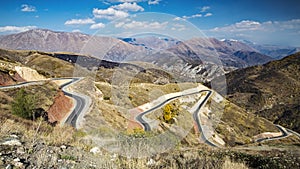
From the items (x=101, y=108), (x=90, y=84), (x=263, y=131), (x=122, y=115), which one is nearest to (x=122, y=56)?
(x=122, y=115)

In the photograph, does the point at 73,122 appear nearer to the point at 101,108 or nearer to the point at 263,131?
the point at 101,108

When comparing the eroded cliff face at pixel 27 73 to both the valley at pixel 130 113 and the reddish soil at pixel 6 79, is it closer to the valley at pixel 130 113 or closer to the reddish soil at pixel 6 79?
the valley at pixel 130 113

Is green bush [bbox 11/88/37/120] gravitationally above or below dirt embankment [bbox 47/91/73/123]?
above

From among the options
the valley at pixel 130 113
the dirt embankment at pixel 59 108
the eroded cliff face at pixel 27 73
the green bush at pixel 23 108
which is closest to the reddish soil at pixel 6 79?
the valley at pixel 130 113

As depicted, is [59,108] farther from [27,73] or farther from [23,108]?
[27,73]

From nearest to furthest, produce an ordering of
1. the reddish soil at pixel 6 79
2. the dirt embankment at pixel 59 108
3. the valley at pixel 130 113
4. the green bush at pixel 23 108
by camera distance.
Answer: the valley at pixel 130 113, the green bush at pixel 23 108, the dirt embankment at pixel 59 108, the reddish soil at pixel 6 79

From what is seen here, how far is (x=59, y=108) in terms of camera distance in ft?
121

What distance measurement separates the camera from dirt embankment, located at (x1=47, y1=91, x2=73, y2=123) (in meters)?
33.0

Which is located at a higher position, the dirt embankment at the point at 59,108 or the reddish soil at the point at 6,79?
the reddish soil at the point at 6,79

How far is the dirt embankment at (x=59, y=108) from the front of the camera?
33.0 meters

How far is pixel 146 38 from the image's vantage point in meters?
17.0

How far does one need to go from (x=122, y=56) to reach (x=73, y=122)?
1369 cm

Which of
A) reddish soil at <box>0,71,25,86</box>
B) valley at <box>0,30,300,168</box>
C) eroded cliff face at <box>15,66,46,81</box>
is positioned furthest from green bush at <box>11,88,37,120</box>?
eroded cliff face at <box>15,66,46,81</box>

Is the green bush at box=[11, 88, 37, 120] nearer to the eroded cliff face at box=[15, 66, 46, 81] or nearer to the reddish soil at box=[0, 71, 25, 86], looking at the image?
the reddish soil at box=[0, 71, 25, 86]
